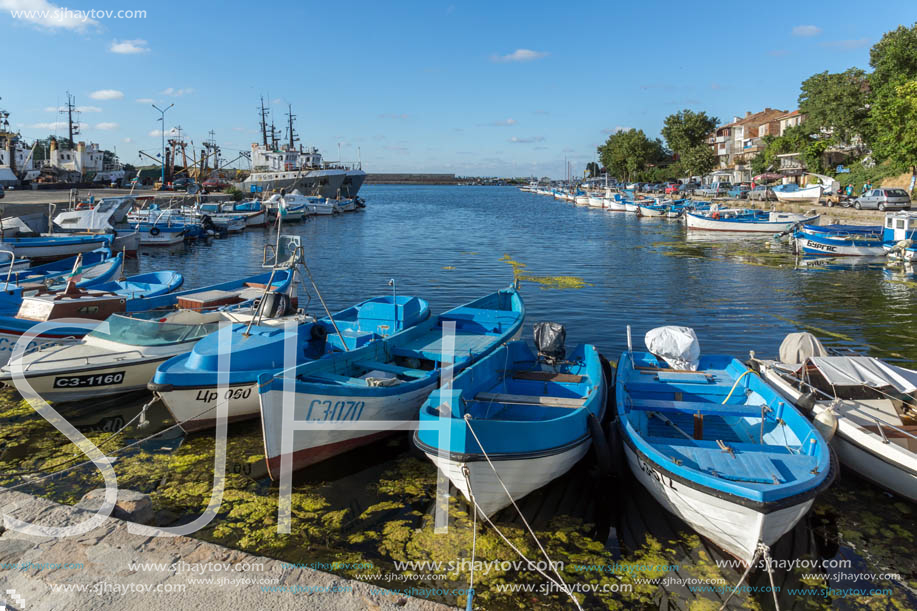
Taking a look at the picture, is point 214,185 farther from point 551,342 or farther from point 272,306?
point 551,342

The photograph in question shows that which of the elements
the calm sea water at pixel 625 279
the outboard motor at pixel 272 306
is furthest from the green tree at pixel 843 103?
the outboard motor at pixel 272 306

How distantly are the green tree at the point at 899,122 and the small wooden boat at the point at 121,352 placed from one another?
146ft

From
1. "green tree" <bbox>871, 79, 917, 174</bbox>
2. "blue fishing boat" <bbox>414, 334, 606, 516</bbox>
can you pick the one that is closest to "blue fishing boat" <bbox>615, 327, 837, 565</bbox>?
"blue fishing boat" <bbox>414, 334, 606, 516</bbox>

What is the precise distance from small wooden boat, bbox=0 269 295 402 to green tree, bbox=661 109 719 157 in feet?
307

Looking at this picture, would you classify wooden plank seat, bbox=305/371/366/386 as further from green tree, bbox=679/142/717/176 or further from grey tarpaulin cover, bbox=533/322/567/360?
green tree, bbox=679/142/717/176

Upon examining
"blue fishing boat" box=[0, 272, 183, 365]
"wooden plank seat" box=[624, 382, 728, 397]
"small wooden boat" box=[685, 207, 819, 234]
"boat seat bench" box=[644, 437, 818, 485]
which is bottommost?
"boat seat bench" box=[644, 437, 818, 485]

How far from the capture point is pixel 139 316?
13.3m

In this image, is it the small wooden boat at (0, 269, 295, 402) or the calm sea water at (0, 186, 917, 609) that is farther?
the small wooden boat at (0, 269, 295, 402)

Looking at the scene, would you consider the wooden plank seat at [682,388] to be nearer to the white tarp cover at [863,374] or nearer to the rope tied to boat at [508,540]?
the white tarp cover at [863,374]

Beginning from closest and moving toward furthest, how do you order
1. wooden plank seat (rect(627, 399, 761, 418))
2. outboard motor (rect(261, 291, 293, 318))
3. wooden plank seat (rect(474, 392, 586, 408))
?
wooden plank seat (rect(627, 399, 761, 418)) → wooden plank seat (rect(474, 392, 586, 408)) → outboard motor (rect(261, 291, 293, 318))

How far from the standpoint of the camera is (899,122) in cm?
4100

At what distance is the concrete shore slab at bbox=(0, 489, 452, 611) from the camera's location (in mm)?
5258

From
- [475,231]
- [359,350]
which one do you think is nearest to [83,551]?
[359,350]

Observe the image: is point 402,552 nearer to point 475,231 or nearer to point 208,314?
point 208,314
